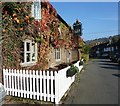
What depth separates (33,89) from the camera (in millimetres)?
7520

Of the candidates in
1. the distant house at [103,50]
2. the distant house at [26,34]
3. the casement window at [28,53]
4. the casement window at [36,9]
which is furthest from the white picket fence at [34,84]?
the distant house at [103,50]

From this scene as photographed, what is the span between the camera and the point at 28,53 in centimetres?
1105

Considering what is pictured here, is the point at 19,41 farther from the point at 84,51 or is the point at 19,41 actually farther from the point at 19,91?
the point at 84,51

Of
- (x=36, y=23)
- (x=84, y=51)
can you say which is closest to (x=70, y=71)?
(x=36, y=23)

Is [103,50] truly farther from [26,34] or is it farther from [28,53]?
[26,34]

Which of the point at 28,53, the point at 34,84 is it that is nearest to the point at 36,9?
the point at 28,53

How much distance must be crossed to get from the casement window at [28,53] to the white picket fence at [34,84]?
2.17 meters

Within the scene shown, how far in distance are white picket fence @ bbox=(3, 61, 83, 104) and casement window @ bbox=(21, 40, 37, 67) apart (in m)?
2.17

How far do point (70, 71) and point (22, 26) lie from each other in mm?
3007

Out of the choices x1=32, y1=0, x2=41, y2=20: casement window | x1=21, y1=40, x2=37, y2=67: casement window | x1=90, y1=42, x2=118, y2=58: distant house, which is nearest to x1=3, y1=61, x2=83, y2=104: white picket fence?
x1=21, y1=40, x2=37, y2=67: casement window

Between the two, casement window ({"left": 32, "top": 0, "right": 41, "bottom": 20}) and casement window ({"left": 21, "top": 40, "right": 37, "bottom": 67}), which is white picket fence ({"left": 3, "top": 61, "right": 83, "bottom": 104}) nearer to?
casement window ({"left": 21, "top": 40, "right": 37, "bottom": 67})

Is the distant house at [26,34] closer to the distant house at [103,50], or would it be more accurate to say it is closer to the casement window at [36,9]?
the casement window at [36,9]

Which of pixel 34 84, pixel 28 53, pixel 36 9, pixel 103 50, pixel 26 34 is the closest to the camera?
pixel 34 84

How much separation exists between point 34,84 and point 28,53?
12.6 ft
